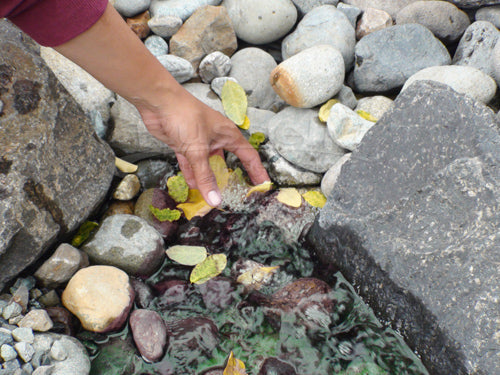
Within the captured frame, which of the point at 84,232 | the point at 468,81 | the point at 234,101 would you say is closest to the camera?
the point at 84,232

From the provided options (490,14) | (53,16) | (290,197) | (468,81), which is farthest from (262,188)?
(490,14)

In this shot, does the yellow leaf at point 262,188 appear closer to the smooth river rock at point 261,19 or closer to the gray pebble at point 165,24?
the smooth river rock at point 261,19

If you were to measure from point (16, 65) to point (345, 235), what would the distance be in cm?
203

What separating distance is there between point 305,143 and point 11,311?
197cm

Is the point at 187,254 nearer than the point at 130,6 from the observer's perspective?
Yes

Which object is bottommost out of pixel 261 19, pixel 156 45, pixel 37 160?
pixel 261 19

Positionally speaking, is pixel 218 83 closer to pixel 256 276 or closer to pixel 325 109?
pixel 325 109

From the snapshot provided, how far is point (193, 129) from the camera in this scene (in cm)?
258

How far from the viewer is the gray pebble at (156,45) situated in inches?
141

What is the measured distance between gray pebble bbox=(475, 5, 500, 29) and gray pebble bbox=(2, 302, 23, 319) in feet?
12.5

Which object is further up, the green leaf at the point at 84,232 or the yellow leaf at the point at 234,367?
the green leaf at the point at 84,232

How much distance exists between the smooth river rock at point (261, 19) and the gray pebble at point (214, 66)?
1.31 ft

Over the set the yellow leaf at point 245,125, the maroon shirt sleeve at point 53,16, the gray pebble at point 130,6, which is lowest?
the yellow leaf at point 245,125

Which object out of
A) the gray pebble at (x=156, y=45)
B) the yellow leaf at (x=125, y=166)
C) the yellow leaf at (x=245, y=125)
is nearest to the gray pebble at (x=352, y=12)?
the yellow leaf at (x=245, y=125)
